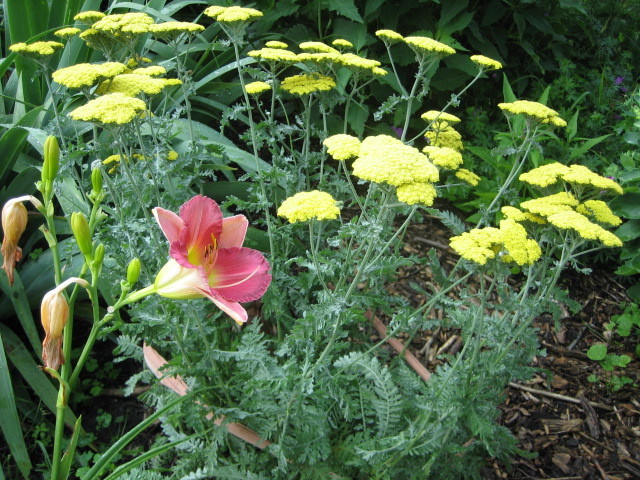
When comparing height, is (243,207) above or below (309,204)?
below

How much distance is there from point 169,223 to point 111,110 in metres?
0.48

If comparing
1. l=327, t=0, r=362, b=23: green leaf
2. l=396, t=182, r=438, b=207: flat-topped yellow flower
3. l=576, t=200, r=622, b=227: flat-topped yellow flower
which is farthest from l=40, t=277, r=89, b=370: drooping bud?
l=327, t=0, r=362, b=23: green leaf

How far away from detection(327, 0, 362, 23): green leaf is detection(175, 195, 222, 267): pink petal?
1.97 metres

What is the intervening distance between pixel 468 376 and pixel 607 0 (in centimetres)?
372

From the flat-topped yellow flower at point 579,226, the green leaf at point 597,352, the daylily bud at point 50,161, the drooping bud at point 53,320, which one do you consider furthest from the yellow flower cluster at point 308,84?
the green leaf at point 597,352

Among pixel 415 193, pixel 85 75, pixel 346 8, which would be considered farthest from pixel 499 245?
pixel 346 8

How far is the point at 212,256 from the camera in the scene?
94cm

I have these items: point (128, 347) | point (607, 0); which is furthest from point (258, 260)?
point (607, 0)

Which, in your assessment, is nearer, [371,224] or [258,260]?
[258,260]

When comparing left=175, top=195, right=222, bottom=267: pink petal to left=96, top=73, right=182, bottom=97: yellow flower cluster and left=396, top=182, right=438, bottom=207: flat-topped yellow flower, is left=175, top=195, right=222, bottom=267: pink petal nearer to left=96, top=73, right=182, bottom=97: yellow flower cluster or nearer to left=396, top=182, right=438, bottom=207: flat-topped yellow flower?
left=396, top=182, right=438, bottom=207: flat-topped yellow flower

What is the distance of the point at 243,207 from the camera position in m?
1.73

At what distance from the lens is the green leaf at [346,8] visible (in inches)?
104

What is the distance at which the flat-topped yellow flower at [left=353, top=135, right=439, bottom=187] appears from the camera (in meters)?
1.15

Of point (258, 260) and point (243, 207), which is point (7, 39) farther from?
point (258, 260)
